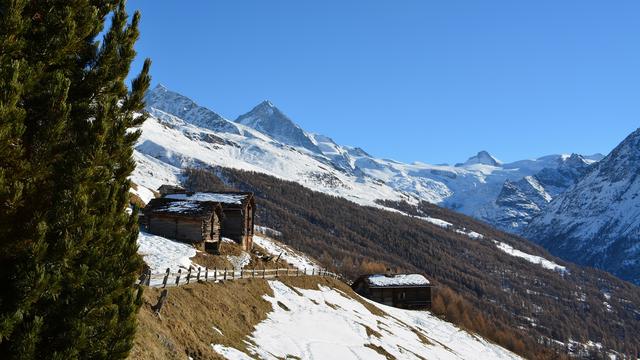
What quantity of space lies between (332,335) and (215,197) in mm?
30470

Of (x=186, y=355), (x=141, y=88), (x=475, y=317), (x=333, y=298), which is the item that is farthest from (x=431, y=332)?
(x=475, y=317)

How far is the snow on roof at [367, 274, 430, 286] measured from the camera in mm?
94250

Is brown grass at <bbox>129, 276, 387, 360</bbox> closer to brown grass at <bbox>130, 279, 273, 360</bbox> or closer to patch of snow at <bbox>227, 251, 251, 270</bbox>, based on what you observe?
brown grass at <bbox>130, 279, 273, 360</bbox>

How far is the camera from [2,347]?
10523mm

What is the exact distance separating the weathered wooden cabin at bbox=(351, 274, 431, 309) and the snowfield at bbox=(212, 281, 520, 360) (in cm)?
2413

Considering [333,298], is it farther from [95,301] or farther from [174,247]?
[95,301]

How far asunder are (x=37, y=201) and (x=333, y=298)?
157 feet

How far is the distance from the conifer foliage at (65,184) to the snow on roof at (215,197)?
50.3 metres

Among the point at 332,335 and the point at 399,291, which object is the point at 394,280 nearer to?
the point at 399,291

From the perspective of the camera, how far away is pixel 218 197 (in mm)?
67375

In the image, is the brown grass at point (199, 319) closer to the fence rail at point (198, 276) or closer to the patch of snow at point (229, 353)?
the patch of snow at point (229, 353)

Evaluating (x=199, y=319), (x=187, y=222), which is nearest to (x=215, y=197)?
(x=187, y=222)

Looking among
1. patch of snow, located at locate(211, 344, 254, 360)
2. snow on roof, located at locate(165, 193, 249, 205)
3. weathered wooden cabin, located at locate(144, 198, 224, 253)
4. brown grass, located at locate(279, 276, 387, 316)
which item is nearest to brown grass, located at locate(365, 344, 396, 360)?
brown grass, located at locate(279, 276, 387, 316)

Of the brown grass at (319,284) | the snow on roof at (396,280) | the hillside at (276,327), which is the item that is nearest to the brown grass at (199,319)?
the hillside at (276,327)
